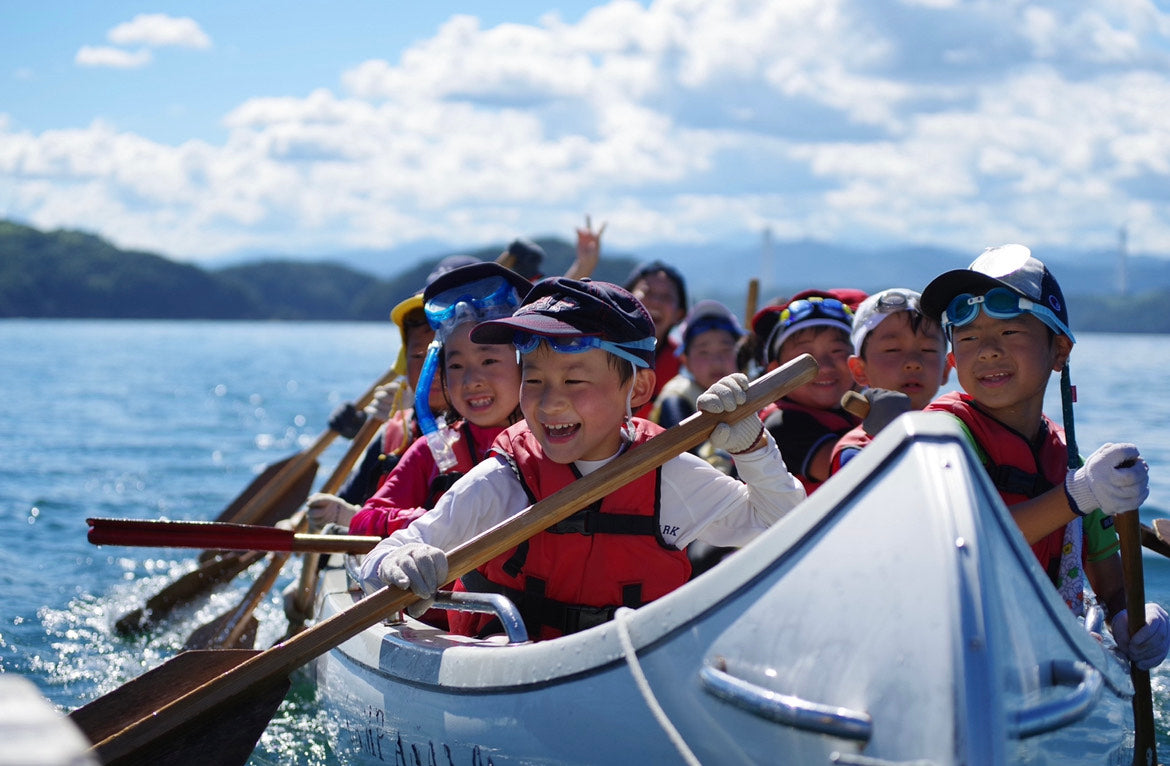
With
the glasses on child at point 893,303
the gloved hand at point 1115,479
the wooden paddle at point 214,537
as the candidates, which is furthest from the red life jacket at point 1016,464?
the wooden paddle at point 214,537

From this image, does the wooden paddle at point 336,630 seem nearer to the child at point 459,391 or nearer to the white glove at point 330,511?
the child at point 459,391

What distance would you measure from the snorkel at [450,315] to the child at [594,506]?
833mm

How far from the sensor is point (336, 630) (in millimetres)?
3395

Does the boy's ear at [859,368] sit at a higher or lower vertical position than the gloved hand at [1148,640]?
higher

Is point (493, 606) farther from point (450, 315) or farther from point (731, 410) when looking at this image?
point (450, 315)

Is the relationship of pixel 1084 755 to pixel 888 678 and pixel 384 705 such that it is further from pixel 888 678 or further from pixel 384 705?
pixel 384 705

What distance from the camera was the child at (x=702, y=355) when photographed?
7367 mm

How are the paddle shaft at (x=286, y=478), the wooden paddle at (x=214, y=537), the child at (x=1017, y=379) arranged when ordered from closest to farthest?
the child at (x=1017, y=379), the wooden paddle at (x=214, y=537), the paddle shaft at (x=286, y=478)

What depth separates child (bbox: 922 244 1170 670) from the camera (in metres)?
3.56

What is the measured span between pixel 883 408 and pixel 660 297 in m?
4.44

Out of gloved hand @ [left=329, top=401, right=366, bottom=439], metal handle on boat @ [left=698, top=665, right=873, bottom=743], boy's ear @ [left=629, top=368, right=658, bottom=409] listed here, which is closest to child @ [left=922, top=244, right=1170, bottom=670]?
boy's ear @ [left=629, top=368, right=658, bottom=409]

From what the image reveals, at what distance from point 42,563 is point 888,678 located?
7.82 m

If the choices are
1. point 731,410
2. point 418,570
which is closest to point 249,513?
point 418,570

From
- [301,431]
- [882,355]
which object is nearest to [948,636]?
[882,355]
